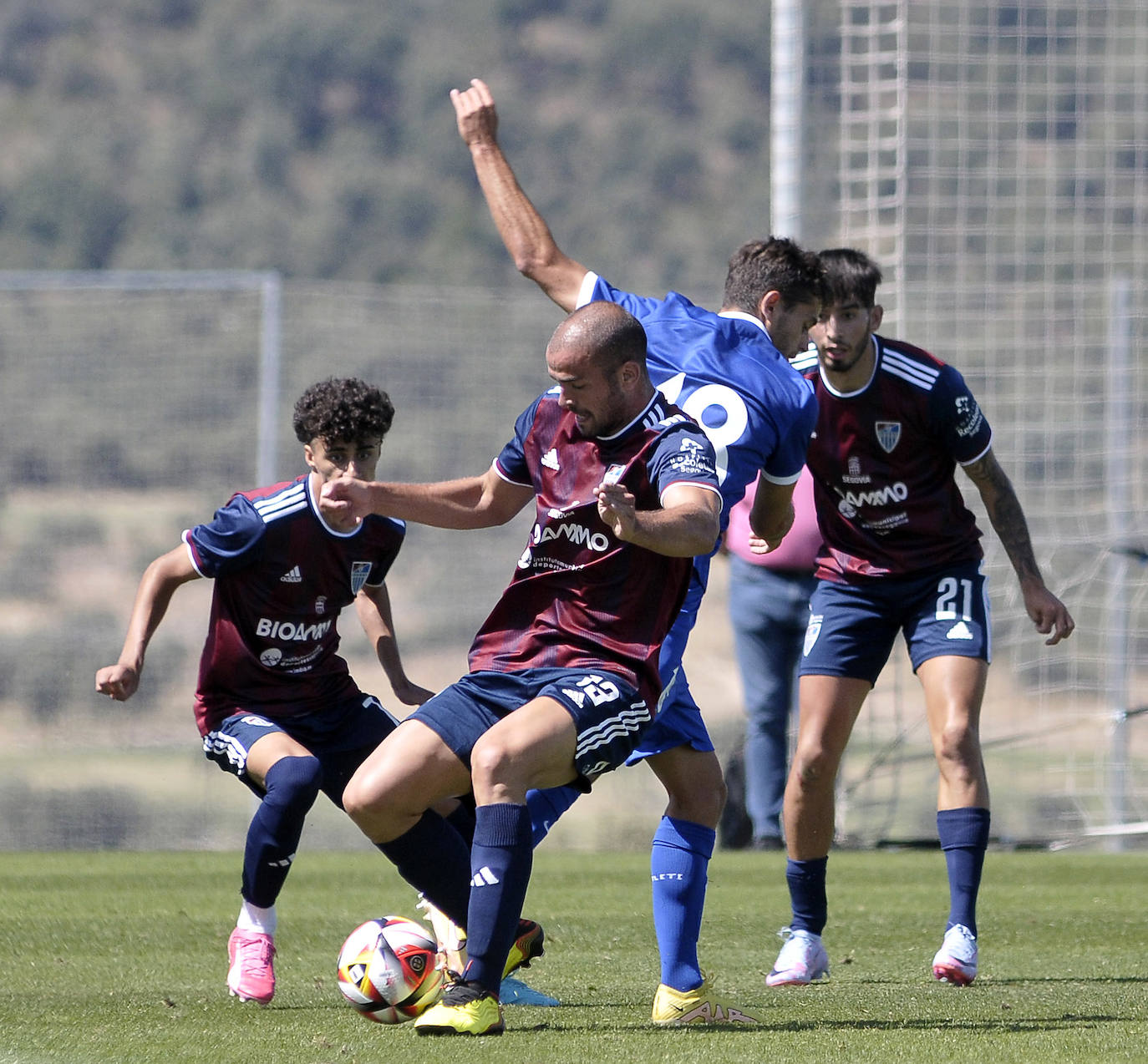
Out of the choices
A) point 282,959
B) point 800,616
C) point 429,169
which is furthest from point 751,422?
point 429,169

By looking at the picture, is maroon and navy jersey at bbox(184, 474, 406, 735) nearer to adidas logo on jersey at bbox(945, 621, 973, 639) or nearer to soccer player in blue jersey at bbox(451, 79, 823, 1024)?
soccer player in blue jersey at bbox(451, 79, 823, 1024)

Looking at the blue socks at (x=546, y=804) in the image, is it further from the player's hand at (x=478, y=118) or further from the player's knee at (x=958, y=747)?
the player's hand at (x=478, y=118)

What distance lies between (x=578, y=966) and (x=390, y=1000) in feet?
4.32

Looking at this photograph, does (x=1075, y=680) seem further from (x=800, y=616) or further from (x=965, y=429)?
(x=965, y=429)

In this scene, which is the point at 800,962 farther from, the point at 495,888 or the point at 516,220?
the point at 516,220

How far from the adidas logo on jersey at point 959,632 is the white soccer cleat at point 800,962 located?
94 centimetres

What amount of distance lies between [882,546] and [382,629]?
1501 mm

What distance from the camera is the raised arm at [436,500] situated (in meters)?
4.27

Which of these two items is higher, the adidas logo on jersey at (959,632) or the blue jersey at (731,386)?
the blue jersey at (731,386)

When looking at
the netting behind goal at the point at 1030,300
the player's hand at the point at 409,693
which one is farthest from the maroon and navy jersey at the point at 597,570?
the netting behind goal at the point at 1030,300

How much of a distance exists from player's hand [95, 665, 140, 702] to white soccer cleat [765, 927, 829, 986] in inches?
75.0

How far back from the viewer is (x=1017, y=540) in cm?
600

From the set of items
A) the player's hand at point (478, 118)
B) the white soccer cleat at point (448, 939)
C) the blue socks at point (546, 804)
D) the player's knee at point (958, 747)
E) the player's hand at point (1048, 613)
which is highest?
the player's hand at point (478, 118)

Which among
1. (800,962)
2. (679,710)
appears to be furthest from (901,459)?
(800,962)
